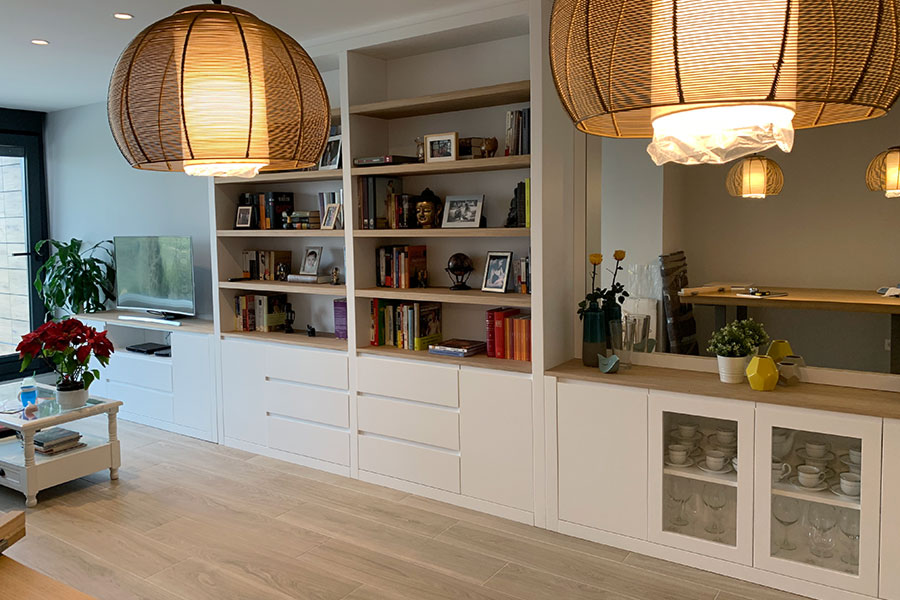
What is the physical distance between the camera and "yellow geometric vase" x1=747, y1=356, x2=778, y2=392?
2951 mm

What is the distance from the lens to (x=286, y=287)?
445 cm

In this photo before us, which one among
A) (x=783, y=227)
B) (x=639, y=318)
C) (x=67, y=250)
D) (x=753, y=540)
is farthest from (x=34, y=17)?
(x=753, y=540)

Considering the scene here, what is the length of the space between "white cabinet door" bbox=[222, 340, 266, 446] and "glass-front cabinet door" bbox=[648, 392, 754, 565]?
99.0 inches

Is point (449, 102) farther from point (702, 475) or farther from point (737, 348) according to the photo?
point (702, 475)

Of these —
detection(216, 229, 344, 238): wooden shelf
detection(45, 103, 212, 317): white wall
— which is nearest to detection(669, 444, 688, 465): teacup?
detection(216, 229, 344, 238): wooden shelf

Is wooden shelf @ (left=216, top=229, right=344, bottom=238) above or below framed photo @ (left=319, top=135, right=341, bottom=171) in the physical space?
below

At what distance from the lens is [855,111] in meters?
0.93

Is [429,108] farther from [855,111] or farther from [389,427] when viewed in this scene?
[855,111]

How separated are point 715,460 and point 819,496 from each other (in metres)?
0.40

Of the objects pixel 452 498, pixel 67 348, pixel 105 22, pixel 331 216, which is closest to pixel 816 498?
pixel 452 498

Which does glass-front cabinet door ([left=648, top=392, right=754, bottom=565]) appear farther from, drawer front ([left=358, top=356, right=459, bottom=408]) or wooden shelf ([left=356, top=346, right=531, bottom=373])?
drawer front ([left=358, top=356, right=459, bottom=408])

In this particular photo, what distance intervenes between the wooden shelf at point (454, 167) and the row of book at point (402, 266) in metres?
0.45

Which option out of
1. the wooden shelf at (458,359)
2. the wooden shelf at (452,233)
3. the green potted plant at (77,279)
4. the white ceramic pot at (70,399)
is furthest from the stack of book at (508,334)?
the green potted plant at (77,279)

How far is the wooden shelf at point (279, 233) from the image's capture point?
4234 mm
